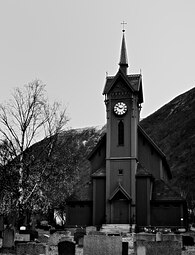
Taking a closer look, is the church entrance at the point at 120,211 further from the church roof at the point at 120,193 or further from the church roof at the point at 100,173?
the church roof at the point at 100,173

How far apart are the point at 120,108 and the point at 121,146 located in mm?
4090

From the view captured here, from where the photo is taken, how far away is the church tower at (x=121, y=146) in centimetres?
5038

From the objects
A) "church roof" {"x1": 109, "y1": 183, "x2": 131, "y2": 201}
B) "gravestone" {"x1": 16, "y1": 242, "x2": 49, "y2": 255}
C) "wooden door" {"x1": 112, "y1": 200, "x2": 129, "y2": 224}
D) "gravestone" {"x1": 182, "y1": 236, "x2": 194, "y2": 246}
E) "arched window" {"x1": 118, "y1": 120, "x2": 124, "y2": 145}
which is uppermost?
"arched window" {"x1": 118, "y1": 120, "x2": 124, "y2": 145}

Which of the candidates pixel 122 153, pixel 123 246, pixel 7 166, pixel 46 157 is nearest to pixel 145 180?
pixel 122 153

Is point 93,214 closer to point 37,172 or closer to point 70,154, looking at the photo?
point 70,154

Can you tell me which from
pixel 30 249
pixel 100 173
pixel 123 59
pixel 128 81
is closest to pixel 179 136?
pixel 123 59

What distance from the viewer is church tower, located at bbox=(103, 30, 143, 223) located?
50.4 m

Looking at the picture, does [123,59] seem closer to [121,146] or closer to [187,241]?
[121,146]

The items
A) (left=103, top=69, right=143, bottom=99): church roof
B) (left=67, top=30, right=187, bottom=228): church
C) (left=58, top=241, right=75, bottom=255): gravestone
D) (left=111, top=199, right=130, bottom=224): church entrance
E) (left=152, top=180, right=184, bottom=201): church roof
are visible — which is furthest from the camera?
(left=103, top=69, right=143, bottom=99): church roof

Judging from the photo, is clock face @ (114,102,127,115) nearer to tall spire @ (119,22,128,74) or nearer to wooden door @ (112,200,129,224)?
tall spire @ (119,22,128,74)

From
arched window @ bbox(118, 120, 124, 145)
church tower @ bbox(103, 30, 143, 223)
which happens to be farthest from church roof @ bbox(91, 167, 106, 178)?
arched window @ bbox(118, 120, 124, 145)

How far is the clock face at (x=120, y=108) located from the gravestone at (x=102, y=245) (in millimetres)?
33048

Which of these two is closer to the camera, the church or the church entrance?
the church entrance

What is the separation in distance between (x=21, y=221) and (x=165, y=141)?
12039 centimetres
